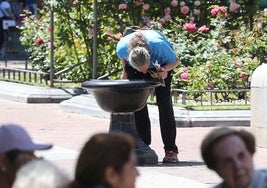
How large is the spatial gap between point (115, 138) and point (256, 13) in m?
13.4

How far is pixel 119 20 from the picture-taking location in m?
17.6

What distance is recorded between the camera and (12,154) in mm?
4551

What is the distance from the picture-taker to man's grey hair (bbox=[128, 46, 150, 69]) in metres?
10.1

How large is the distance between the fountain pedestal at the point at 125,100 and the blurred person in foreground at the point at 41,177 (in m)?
6.18

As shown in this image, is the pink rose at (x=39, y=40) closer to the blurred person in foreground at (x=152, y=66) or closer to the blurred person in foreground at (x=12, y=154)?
the blurred person in foreground at (x=152, y=66)

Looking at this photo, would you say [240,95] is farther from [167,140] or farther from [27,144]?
[27,144]

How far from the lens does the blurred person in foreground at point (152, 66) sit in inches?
400

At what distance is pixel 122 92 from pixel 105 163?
6175 mm

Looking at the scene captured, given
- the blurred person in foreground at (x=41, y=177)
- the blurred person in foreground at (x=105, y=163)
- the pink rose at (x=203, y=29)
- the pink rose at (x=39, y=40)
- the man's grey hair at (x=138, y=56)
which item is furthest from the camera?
the pink rose at (x=39, y=40)

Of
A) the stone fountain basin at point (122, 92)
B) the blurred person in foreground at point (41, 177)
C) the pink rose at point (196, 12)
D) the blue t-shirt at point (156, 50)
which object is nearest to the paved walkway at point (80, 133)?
the stone fountain basin at point (122, 92)

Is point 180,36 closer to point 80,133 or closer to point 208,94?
point 208,94

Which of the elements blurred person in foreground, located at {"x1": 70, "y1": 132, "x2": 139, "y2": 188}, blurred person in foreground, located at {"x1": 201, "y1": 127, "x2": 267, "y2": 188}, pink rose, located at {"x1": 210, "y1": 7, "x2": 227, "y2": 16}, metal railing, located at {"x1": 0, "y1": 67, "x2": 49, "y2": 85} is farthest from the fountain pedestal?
metal railing, located at {"x1": 0, "y1": 67, "x2": 49, "y2": 85}

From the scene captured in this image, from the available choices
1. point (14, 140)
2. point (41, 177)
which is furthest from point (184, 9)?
point (41, 177)

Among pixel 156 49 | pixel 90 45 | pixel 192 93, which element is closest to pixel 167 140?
pixel 156 49
